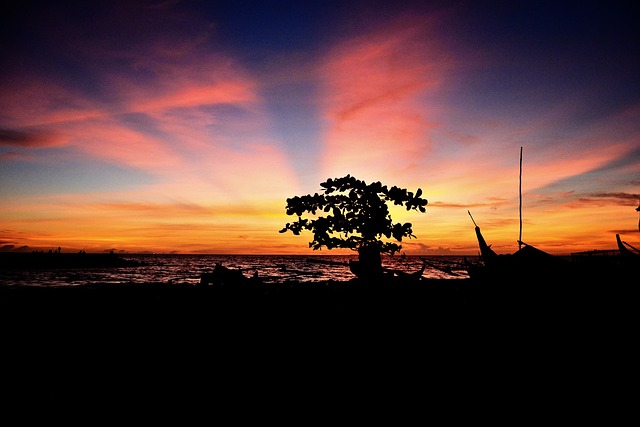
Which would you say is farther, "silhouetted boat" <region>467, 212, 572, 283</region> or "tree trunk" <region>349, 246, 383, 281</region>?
"tree trunk" <region>349, 246, 383, 281</region>

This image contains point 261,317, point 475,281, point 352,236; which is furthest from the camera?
point 352,236

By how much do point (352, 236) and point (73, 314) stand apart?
1011cm

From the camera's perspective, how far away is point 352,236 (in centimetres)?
1100

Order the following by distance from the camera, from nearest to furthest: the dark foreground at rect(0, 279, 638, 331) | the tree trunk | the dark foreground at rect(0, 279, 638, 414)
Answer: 1. the dark foreground at rect(0, 279, 638, 414)
2. the dark foreground at rect(0, 279, 638, 331)
3. the tree trunk

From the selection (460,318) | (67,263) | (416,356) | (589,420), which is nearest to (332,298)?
(460,318)

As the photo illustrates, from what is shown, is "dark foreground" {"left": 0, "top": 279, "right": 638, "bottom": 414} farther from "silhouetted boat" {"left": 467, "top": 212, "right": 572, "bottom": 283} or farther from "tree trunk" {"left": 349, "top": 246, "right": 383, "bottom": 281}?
"tree trunk" {"left": 349, "top": 246, "right": 383, "bottom": 281}

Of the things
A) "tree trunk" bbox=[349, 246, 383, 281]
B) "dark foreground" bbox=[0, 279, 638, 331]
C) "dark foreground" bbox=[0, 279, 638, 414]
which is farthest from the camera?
"tree trunk" bbox=[349, 246, 383, 281]

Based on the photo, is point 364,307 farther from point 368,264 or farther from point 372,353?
point 372,353

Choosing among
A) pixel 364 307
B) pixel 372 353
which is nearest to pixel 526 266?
pixel 372 353

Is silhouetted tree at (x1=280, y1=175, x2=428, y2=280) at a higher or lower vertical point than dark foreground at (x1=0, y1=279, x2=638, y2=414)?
higher

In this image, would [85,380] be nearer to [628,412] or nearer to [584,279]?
[628,412]

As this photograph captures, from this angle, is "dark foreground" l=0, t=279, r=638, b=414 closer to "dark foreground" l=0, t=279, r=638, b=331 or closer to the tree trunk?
"dark foreground" l=0, t=279, r=638, b=331

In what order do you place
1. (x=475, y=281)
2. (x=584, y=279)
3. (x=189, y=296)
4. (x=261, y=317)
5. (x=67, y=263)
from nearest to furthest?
(x=584, y=279), (x=475, y=281), (x=261, y=317), (x=189, y=296), (x=67, y=263)

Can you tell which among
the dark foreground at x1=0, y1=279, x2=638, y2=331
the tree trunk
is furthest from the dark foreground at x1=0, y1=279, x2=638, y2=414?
the tree trunk
